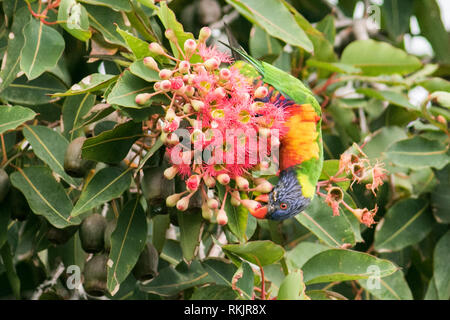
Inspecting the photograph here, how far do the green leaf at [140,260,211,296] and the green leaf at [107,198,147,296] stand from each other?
0.36 m

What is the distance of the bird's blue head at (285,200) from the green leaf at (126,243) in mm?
431

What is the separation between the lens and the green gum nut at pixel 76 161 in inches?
75.8

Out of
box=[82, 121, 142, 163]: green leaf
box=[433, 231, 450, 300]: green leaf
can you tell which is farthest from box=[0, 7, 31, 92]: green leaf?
box=[433, 231, 450, 300]: green leaf

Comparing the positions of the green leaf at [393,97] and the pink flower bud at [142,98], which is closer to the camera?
the pink flower bud at [142,98]

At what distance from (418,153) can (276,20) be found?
1.02m

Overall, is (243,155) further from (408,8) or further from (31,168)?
(408,8)

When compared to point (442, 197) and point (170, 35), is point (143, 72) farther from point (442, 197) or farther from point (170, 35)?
point (442, 197)

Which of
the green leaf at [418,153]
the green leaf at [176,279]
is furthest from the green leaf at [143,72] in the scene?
the green leaf at [418,153]

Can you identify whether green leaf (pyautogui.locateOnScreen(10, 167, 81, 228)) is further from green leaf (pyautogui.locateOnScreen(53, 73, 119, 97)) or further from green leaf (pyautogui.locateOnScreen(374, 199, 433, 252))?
green leaf (pyautogui.locateOnScreen(374, 199, 433, 252))

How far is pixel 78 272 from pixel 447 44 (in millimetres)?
2718

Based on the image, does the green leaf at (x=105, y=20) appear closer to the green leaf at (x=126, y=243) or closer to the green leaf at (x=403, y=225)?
the green leaf at (x=126, y=243)

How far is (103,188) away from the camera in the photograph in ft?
6.45

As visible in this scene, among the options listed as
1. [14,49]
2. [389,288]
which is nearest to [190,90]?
[14,49]

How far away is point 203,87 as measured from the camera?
169cm
